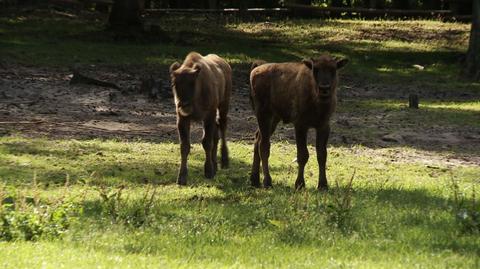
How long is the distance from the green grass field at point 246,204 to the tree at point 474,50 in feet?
12.4

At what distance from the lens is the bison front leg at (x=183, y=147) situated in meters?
13.7

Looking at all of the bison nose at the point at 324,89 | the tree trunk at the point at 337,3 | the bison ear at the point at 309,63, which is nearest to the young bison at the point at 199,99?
the bison ear at the point at 309,63

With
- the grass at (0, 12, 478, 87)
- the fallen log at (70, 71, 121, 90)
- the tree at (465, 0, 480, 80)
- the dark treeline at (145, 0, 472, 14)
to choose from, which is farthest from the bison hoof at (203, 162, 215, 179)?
the dark treeline at (145, 0, 472, 14)

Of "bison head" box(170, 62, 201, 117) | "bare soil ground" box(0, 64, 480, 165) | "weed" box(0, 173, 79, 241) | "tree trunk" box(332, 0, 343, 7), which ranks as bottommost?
"bare soil ground" box(0, 64, 480, 165)

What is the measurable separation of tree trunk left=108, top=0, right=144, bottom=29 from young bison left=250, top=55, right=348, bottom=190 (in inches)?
787

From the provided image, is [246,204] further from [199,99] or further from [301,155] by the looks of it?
[199,99]

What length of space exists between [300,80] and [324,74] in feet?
2.34

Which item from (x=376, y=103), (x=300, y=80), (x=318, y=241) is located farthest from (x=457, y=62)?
(x=318, y=241)

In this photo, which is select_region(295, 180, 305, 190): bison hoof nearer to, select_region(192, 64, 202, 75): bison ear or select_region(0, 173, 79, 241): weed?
select_region(192, 64, 202, 75): bison ear

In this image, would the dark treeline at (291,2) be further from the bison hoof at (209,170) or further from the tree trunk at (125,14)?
the bison hoof at (209,170)

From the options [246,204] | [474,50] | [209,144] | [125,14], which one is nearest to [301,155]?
[246,204]

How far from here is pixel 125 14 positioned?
33656 mm

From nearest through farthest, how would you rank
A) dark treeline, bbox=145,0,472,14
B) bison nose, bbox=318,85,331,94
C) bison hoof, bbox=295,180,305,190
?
bison nose, bbox=318,85,331,94, bison hoof, bbox=295,180,305,190, dark treeline, bbox=145,0,472,14

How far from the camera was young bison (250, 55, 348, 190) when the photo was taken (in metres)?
12.8
